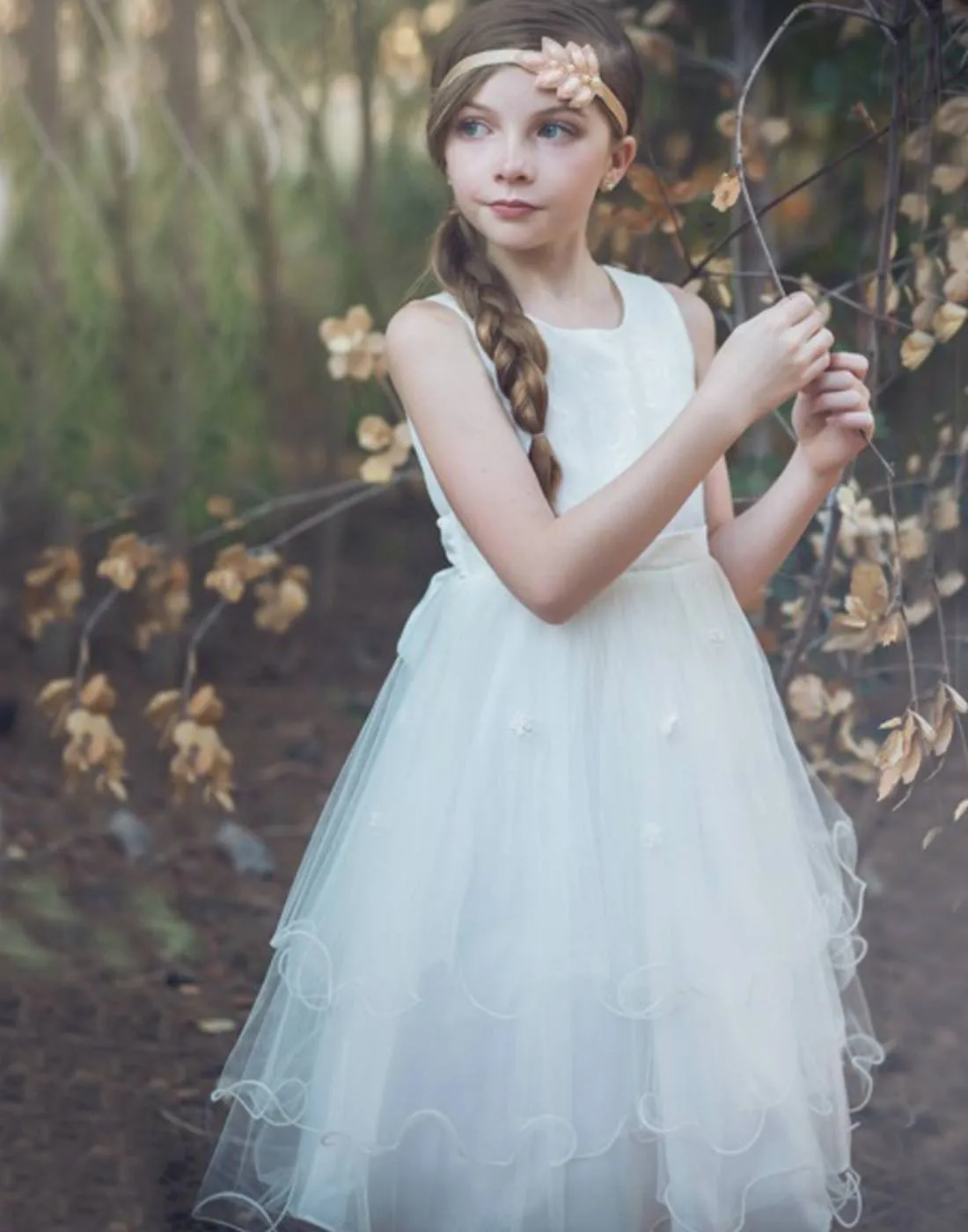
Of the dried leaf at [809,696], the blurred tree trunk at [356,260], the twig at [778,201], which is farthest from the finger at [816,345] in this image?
the blurred tree trunk at [356,260]

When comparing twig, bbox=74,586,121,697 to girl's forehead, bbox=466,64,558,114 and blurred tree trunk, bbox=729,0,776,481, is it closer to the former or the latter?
blurred tree trunk, bbox=729,0,776,481

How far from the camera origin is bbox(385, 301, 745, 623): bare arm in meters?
1.33

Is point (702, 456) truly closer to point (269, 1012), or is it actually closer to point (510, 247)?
point (510, 247)

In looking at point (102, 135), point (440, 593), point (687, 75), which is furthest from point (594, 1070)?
point (102, 135)

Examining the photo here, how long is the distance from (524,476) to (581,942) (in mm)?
354

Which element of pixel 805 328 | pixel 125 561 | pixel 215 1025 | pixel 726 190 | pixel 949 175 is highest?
pixel 949 175

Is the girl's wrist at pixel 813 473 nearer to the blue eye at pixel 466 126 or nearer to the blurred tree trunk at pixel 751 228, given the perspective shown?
the blue eye at pixel 466 126

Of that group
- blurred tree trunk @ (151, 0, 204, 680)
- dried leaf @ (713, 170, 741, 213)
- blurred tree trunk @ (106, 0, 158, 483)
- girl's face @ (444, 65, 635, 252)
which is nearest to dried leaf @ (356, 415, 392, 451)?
girl's face @ (444, 65, 635, 252)

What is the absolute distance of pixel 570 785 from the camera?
4.61 ft

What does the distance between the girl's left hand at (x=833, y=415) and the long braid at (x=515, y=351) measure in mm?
195

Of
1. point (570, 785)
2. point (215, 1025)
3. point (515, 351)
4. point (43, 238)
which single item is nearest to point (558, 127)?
point (515, 351)

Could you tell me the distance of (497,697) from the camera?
1.44 metres

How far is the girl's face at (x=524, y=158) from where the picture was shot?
4.49 feet

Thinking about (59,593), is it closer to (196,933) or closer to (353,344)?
(196,933)
